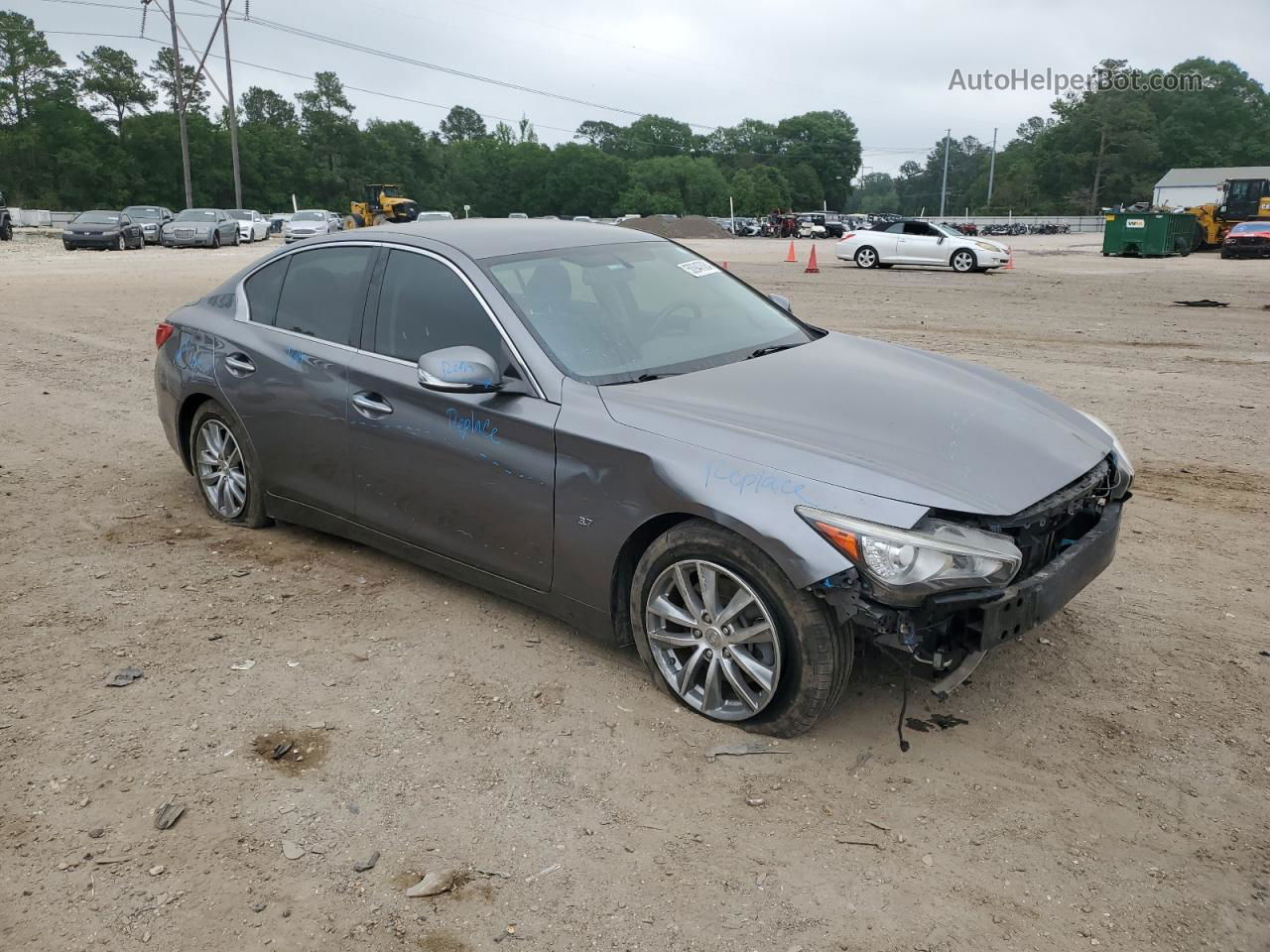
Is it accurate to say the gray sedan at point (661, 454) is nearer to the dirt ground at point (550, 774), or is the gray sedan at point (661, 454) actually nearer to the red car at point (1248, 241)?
the dirt ground at point (550, 774)

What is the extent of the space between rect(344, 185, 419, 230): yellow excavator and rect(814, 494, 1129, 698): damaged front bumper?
5255cm

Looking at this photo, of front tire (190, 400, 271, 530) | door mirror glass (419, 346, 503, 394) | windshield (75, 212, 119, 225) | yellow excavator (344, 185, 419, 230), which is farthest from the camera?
yellow excavator (344, 185, 419, 230)

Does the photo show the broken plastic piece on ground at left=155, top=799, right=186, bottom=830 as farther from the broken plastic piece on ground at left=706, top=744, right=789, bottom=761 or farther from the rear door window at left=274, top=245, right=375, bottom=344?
the rear door window at left=274, top=245, right=375, bottom=344

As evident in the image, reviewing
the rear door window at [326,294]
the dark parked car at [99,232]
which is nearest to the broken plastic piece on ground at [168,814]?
the rear door window at [326,294]

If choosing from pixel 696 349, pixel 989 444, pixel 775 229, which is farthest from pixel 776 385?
pixel 775 229

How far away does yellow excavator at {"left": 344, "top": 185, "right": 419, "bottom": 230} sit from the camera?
5472cm

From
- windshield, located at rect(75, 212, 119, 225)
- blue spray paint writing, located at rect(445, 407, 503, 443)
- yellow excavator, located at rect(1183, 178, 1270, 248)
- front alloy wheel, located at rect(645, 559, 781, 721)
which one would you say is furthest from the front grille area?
windshield, located at rect(75, 212, 119, 225)

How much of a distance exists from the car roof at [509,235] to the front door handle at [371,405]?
73cm

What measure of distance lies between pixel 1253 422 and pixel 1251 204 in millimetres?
33678

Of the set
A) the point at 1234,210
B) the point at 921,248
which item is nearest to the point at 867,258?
the point at 921,248

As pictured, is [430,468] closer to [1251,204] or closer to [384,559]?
[384,559]

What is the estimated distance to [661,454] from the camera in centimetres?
359

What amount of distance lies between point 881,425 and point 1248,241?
107 ft

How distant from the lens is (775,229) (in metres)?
67.9
